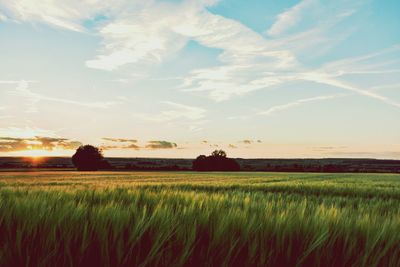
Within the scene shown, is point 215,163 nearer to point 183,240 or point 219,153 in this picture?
point 219,153

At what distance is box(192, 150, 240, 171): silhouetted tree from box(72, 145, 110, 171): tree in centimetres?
2253

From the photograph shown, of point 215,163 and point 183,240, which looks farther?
point 215,163

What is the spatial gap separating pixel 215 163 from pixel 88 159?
94.7 ft

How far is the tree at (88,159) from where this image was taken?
75.9 m

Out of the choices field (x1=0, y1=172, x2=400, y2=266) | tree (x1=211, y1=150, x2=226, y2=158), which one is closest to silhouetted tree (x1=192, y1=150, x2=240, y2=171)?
tree (x1=211, y1=150, x2=226, y2=158)

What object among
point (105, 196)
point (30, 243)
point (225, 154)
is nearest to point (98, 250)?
point (30, 243)

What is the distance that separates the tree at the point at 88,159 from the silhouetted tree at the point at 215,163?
22.5 metres

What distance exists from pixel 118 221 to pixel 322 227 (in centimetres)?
120

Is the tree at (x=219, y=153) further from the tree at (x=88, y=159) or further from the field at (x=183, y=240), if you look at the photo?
the field at (x=183, y=240)

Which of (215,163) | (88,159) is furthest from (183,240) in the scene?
(215,163)

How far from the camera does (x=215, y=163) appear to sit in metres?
92.9

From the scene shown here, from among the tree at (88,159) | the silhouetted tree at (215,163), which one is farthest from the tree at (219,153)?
the tree at (88,159)

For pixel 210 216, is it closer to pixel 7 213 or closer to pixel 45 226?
pixel 45 226

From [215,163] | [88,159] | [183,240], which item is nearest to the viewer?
[183,240]
